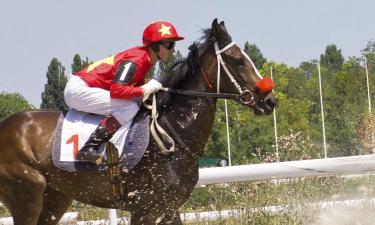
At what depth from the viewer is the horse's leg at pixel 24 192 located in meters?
6.68

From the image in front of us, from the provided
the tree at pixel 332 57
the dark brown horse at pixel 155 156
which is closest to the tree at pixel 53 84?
the tree at pixel 332 57

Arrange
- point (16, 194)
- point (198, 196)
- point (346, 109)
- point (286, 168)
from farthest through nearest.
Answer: point (346, 109) → point (198, 196) → point (286, 168) → point (16, 194)

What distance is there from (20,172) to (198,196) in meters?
3.55

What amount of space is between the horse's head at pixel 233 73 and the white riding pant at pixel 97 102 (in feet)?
2.32

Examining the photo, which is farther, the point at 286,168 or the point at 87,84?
the point at 286,168

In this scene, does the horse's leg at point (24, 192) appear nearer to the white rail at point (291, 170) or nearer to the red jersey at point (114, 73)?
the red jersey at point (114, 73)

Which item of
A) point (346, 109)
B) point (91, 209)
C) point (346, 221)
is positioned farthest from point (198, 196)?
point (346, 109)

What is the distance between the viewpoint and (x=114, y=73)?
21.3ft

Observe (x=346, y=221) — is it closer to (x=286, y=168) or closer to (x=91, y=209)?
(x=286, y=168)

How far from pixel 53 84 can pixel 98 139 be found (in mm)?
73448

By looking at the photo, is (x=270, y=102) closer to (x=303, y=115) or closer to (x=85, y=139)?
(x=85, y=139)

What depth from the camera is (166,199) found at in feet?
20.6

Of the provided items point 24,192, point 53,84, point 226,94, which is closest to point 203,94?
point 226,94

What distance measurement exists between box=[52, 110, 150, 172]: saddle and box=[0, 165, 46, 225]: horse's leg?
0.25 metres
